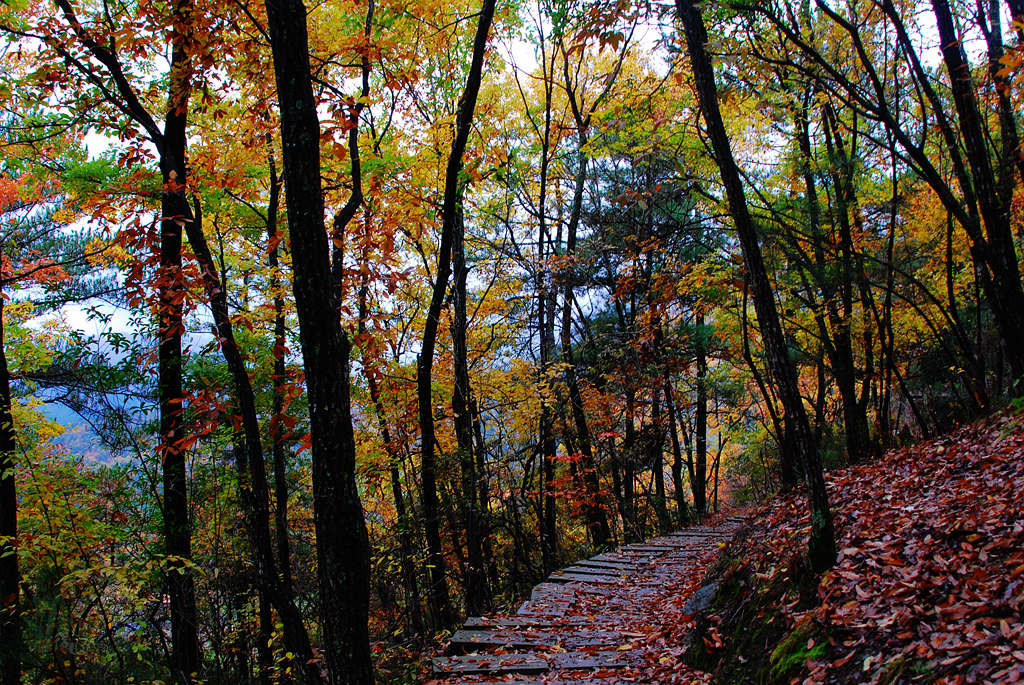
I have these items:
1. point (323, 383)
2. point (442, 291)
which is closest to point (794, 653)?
point (323, 383)

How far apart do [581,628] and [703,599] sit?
1.14 m

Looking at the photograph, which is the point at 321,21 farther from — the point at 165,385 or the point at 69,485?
the point at 69,485

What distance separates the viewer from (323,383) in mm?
3477

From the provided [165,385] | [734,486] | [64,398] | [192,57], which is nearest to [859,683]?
[192,57]

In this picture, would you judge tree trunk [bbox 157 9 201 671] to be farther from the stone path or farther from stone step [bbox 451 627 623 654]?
the stone path

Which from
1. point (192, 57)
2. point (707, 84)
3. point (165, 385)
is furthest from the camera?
point (165, 385)

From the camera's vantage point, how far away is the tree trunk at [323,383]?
3.43 m

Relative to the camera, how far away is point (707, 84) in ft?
15.1

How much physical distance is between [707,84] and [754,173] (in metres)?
9.42

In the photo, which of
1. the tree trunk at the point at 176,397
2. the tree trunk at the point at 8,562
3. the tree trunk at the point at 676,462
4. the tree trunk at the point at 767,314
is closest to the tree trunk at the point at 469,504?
the tree trunk at the point at 176,397

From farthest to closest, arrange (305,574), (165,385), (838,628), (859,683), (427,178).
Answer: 1. (305,574)
2. (427,178)
3. (165,385)
4. (838,628)
5. (859,683)

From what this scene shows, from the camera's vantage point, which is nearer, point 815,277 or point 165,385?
point 165,385

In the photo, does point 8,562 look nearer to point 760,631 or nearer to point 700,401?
point 760,631

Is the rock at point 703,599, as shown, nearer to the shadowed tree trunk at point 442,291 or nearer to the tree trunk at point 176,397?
the shadowed tree trunk at point 442,291
